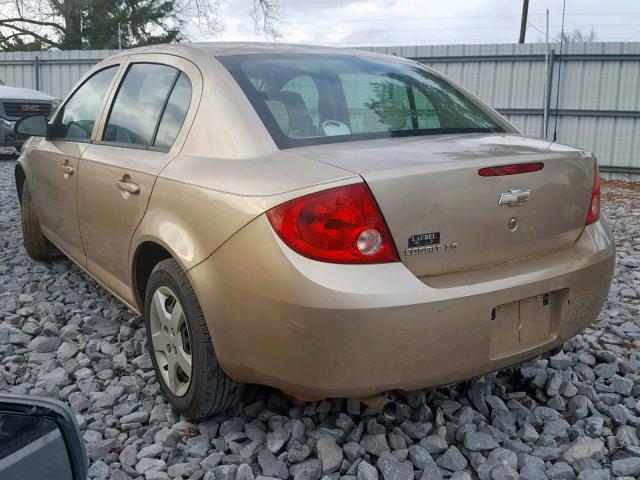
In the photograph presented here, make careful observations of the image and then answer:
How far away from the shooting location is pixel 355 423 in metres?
2.58

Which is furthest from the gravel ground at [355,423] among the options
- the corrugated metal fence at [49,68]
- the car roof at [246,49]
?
the corrugated metal fence at [49,68]

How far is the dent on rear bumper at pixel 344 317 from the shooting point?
197 cm

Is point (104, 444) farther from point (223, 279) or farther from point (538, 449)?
point (538, 449)

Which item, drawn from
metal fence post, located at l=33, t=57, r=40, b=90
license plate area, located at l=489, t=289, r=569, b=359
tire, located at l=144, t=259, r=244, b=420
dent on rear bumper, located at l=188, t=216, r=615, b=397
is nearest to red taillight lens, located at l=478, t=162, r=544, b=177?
dent on rear bumper, located at l=188, t=216, r=615, b=397

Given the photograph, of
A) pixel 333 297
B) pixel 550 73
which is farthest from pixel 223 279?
pixel 550 73

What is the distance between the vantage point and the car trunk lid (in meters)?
2.07

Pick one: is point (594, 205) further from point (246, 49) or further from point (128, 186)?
point (128, 186)

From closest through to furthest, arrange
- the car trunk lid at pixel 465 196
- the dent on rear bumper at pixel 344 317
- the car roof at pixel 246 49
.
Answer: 1. the dent on rear bumper at pixel 344 317
2. the car trunk lid at pixel 465 196
3. the car roof at pixel 246 49

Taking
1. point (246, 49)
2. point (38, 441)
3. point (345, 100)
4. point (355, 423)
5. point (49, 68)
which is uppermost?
point (49, 68)

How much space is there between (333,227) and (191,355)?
0.84 metres

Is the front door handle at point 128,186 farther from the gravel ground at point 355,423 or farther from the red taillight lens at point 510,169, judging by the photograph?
the red taillight lens at point 510,169

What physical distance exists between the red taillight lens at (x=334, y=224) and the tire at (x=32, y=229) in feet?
11.1

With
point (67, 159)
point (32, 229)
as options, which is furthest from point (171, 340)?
point (32, 229)

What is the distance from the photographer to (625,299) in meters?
4.34
